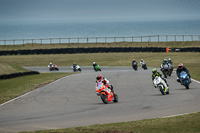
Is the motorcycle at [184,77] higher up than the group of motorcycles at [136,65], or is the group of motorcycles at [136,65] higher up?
the group of motorcycles at [136,65]

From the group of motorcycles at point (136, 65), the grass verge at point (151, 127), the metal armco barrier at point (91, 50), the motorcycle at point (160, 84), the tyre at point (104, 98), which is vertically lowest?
the grass verge at point (151, 127)

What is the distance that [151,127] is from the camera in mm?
11211

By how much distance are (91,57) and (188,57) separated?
1561 centimetres

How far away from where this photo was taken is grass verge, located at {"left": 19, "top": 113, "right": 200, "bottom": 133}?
35.3 feet

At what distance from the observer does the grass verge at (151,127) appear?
10755 millimetres

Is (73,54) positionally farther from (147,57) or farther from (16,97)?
(16,97)

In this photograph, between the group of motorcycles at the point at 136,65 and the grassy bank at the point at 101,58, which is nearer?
the group of motorcycles at the point at 136,65

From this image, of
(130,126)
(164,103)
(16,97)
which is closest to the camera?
(130,126)

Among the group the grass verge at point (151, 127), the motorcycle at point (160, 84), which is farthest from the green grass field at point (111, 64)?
the motorcycle at point (160, 84)

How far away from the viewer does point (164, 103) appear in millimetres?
16641

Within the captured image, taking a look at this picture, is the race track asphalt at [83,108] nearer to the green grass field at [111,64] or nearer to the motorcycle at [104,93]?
the motorcycle at [104,93]

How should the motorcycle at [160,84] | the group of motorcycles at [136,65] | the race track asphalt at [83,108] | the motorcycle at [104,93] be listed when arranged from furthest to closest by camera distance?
1. the group of motorcycles at [136,65]
2. the motorcycle at [160,84]
3. the motorcycle at [104,93]
4. the race track asphalt at [83,108]

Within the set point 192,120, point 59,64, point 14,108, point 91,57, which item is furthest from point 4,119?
point 91,57

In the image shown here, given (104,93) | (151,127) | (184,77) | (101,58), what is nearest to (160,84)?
(184,77)
